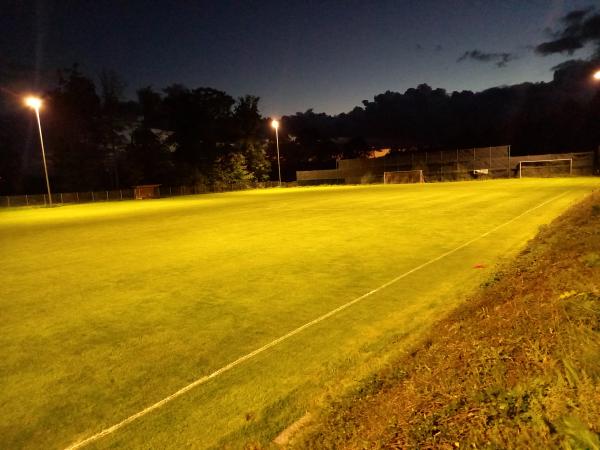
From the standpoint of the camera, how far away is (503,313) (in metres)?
4.54

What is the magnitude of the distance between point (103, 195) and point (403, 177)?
3665cm

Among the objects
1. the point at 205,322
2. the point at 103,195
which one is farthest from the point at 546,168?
the point at 103,195

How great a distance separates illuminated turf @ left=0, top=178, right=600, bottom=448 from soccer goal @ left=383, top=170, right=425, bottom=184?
127ft

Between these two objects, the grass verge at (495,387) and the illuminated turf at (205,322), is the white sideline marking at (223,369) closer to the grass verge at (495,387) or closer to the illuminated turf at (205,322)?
the illuminated turf at (205,322)

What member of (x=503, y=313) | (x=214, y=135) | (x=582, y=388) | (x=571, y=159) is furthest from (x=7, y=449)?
(x=214, y=135)

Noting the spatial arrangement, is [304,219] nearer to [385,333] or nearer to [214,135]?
[385,333]

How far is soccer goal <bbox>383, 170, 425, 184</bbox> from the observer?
50.9 meters

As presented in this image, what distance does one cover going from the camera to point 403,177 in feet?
172

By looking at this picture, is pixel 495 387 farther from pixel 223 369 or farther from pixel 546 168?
pixel 546 168

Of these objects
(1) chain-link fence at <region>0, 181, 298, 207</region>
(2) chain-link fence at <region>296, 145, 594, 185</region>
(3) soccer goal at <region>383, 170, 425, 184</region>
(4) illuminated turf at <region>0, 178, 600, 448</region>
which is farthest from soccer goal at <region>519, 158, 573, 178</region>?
(4) illuminated turf at <region>0, 178, 600, 448</region>

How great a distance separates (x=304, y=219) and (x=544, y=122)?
82692 millimetres

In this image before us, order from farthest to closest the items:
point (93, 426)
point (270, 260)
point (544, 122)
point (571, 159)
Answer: point (544, 122) → point (571, 159) → point (270, 260) → point (93, 426)

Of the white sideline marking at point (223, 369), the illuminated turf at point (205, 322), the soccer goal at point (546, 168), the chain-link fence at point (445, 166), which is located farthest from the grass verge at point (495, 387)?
the chain-link fence at point (445, 166)

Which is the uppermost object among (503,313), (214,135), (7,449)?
(214,135)
